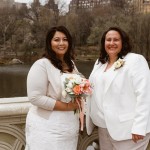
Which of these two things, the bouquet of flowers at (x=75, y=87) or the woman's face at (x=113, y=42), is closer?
the bouquet of flowers at (x=75, y=87)

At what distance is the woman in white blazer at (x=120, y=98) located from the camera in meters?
1.67

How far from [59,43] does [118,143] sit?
26.0 inches

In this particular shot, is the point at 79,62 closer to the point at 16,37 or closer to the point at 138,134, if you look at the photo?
the point at 16,37

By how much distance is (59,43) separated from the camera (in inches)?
68.4

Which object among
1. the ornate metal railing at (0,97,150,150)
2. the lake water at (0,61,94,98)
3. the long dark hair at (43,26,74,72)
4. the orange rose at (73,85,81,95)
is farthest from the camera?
the lake water at (0,61,94,98)

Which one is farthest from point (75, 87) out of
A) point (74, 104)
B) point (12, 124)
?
point (12, 124)

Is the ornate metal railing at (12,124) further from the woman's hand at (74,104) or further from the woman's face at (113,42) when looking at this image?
the woman's face at (113,42)

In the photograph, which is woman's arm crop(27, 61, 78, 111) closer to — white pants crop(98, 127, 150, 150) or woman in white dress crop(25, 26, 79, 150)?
woman in white dress crop(25, 26, 79, 150)

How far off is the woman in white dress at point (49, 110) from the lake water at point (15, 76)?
40.5 ft

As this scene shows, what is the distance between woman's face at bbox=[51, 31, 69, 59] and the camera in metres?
1.74

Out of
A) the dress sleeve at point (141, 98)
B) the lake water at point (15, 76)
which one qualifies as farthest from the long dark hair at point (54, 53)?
the lake water at point (15, 76)

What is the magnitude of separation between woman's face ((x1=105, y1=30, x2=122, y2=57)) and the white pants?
0.46 meters

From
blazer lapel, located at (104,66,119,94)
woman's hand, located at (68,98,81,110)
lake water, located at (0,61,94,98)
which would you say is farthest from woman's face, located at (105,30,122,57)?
lake water, located at (0,61,94,98)

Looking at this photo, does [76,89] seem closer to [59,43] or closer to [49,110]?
[49,110]
